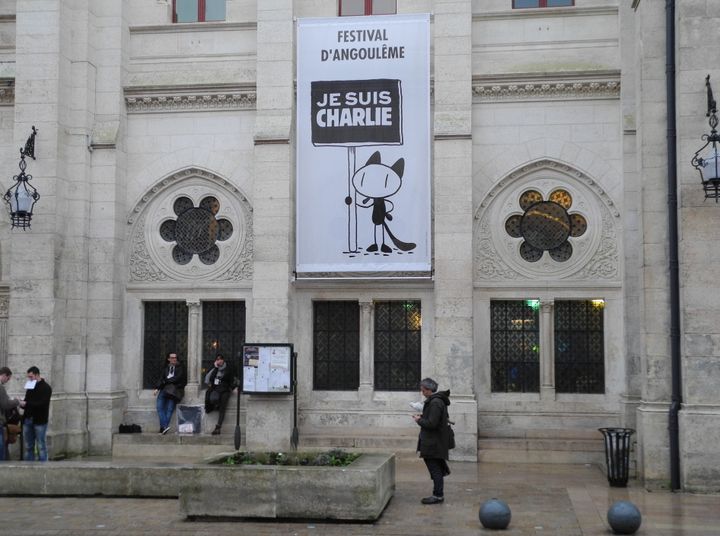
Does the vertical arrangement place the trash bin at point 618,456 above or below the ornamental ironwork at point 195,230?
below

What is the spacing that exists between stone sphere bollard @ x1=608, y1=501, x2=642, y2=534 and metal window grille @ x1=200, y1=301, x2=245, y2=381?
10071 millimetres

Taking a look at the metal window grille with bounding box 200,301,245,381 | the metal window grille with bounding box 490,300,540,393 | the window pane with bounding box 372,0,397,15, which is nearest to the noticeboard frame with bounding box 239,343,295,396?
the metal window grille with bounding box 200,301,245,381

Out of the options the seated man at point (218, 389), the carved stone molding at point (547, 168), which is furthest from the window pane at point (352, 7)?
the seated man at point (218, 389)

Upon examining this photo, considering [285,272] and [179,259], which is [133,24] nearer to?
[179,259]

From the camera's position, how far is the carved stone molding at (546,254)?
1800 cm

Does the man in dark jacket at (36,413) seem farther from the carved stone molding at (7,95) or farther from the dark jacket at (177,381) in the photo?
the carved stone molding at (7,95)

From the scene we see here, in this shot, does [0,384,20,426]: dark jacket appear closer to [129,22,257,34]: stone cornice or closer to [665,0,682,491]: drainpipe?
[129,22,257,34]: stone cornice

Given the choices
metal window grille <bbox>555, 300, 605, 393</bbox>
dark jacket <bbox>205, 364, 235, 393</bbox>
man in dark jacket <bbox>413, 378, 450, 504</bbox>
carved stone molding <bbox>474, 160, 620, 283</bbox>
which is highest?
carved stone molding <bbox>474, 160, 620, 283</bbox>

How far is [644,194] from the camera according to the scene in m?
15.0

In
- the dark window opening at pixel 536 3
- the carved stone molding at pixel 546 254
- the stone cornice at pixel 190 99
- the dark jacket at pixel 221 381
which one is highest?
the dark window opening at pixel 536 3

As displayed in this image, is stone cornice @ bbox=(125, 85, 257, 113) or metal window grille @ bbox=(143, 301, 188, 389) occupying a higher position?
stone cornice @ bbox=(125, 85, 257, 113)

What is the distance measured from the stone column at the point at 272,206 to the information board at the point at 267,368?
10.9 inches

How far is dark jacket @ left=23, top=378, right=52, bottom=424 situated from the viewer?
51.3 ft

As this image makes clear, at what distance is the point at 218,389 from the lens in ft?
60.2
